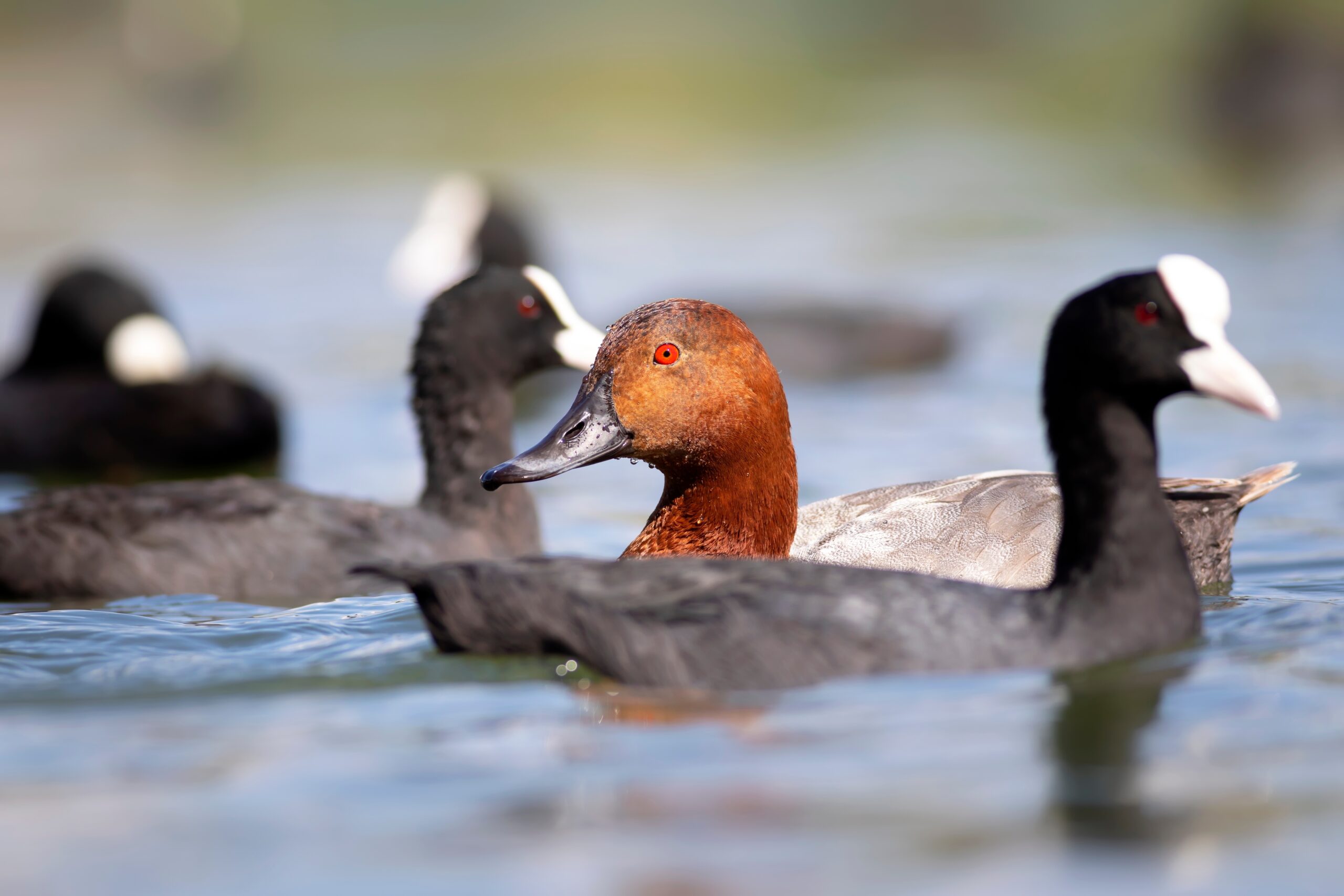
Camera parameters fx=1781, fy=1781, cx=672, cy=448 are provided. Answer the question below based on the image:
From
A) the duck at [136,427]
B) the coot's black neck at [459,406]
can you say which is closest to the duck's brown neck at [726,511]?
the coot's black neck at [459,406]

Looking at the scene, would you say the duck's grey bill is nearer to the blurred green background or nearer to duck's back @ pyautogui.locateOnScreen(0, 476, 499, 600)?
duck's back @ pyautogui.locateOnScreen(0, 476, 499, 600)

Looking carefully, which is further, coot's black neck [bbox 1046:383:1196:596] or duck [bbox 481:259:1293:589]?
duck [bbox 481:259:1293:589]

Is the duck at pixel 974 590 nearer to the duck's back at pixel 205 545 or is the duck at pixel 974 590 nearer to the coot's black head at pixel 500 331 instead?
the duck's back at pixel 205 545

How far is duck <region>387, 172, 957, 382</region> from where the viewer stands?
43.5 ft

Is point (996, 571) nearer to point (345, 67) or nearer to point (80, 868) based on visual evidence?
point (80, 868)

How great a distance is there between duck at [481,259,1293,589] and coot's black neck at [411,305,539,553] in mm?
1897

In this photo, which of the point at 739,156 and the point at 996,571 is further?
the point at 739,156

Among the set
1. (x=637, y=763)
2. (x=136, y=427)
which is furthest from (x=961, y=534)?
(x=136, y=427)

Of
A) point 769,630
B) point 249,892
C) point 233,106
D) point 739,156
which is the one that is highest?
point 233,106

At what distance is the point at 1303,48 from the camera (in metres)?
28.0

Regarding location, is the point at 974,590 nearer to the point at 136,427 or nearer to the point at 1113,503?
the point at 1113,503

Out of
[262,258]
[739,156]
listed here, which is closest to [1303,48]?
[739,156]

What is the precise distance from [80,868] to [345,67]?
3217cm

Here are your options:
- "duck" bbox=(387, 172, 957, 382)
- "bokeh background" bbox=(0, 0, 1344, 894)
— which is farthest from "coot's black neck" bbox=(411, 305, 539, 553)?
"duck" bbox=(387, 172, 957, 382)
